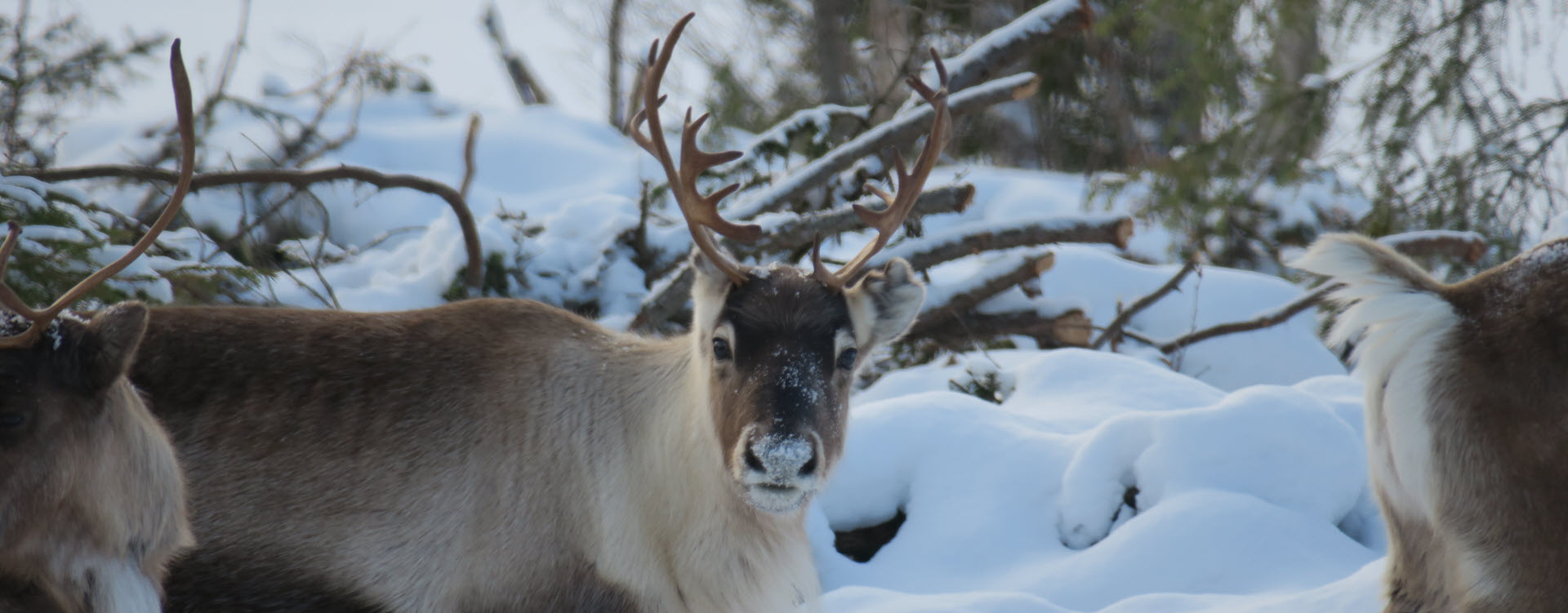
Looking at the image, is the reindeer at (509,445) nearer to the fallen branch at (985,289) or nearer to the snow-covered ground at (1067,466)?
the snow-covered ground at (1067,466)

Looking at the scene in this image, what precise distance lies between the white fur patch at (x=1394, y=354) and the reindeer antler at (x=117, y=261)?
2643 millimetres

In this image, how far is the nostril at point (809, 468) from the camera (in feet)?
10.1

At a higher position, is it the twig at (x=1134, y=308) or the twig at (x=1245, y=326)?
the twig at (x=1134, y=308)

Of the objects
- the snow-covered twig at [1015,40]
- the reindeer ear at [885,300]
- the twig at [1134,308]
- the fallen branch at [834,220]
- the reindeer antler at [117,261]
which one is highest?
the snow-covered twig at [1015,40]

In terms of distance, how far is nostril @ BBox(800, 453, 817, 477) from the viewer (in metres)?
3.08

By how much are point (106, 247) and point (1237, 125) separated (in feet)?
23.6

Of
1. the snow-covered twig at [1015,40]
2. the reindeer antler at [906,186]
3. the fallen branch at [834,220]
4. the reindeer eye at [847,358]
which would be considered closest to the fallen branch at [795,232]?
the fallen branch at [834,220]

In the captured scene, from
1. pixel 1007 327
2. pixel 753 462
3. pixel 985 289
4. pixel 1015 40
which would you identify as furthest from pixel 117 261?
pixel 1015 40

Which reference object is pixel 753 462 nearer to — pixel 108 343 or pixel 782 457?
pixel 782 457

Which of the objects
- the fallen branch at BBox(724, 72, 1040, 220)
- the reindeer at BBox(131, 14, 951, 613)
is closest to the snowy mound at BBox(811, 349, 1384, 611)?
the reindeer at BBox(131, 14, 951, 613)

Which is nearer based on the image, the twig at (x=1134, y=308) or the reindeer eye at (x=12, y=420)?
the reindeer eye at (x=12, y=420)

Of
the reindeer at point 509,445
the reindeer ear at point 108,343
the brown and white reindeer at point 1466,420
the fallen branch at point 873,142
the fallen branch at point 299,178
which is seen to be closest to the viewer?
the reindeer ear at point 108,343

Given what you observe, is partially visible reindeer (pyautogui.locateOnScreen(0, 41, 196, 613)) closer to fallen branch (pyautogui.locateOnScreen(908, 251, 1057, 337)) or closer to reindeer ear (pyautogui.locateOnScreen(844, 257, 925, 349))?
reindeer ear (pyautogui.locateOnScreen(844, 257, 925, 349))

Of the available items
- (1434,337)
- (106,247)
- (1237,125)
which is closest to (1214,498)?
(1434,337)
